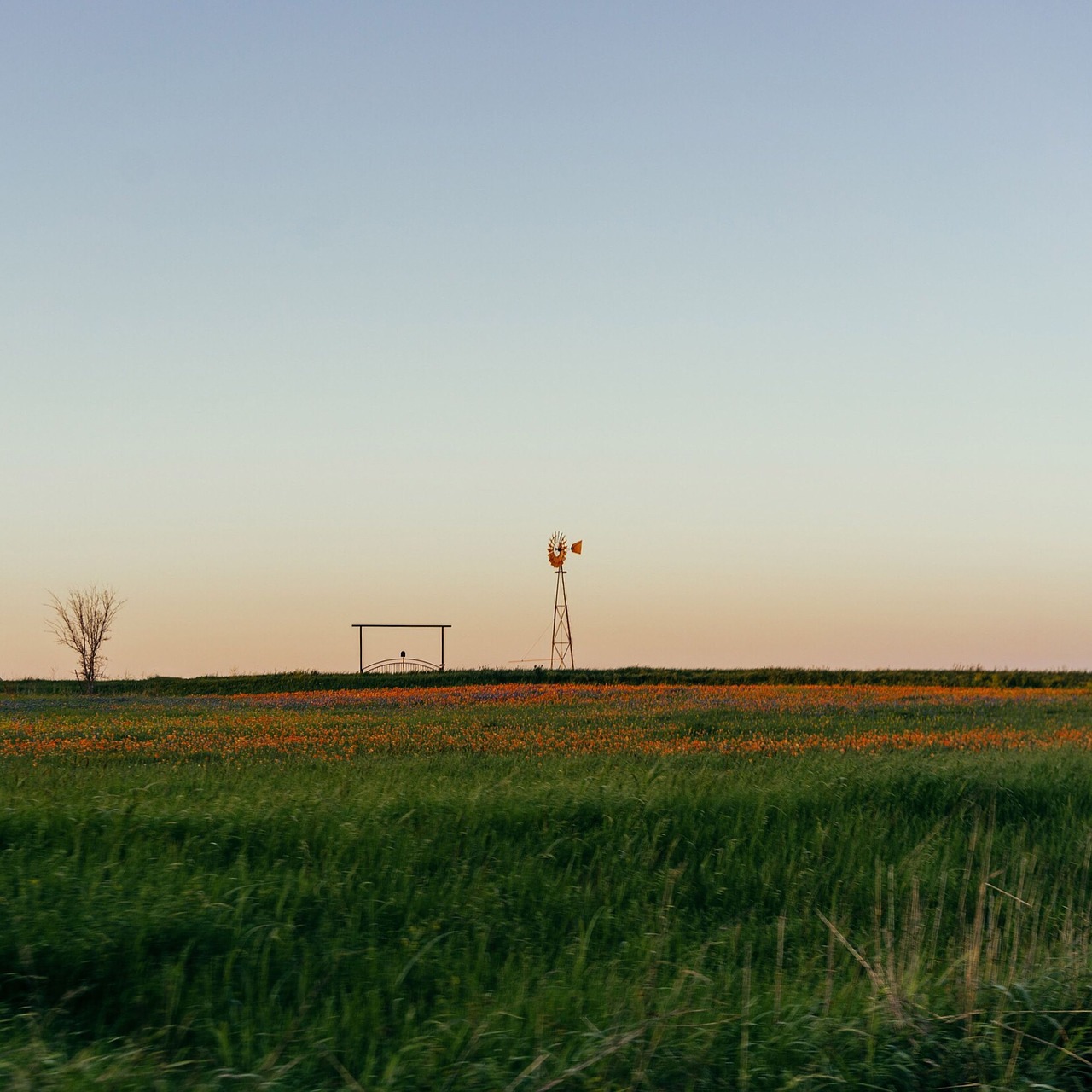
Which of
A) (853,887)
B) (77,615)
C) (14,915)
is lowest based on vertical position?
(853,887)

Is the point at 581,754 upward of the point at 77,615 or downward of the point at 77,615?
downward

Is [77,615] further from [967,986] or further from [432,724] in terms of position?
[967,986]

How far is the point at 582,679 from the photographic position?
45.8 meters

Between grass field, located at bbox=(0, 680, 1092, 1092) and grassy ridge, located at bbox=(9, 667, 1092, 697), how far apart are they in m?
26.6

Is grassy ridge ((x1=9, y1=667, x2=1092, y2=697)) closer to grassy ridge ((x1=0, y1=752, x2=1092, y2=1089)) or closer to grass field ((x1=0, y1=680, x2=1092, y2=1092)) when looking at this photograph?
grass field ((x1=0, y1=680, x2=1092, y2=1092))

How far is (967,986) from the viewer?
226 inches

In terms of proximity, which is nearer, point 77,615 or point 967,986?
point 967,986

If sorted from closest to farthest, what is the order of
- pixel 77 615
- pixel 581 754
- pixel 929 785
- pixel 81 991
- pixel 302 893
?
pixel 81 991 → pixel 302 893 → pixel 929 785 → pixel 581 754 → pixel 77 615

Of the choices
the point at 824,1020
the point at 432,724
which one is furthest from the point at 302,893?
the point at 432,724

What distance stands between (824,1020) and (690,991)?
992 millimetres

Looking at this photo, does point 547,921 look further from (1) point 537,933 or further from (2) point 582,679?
(2) point 582,679

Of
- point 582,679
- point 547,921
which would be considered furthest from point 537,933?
point 582,679

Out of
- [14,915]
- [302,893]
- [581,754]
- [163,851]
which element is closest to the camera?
[14,915]

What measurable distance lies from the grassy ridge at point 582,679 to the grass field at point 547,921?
26.6m
